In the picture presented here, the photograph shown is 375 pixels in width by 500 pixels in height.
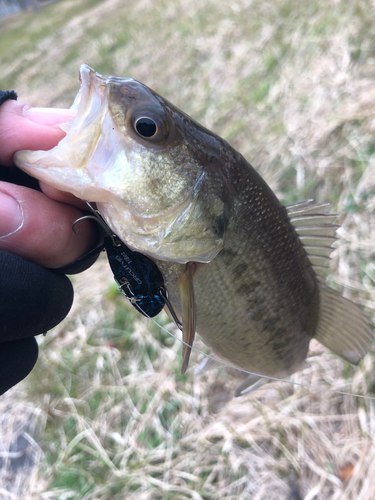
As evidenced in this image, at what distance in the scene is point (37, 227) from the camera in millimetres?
1148

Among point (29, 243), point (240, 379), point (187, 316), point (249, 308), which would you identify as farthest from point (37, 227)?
point (240, 379)

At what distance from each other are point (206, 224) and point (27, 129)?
70cm

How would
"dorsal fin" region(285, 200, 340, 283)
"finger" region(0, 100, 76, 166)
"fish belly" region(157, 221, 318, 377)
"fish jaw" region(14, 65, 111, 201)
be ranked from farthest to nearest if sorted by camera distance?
"dorsal fin" region(285, 200, 340, 283) < "fish belly" region(157, 221, 318, 377) < "finger" region(0, 100, 76, 166) < "fish jaw" region(14, 65, 111, 201)

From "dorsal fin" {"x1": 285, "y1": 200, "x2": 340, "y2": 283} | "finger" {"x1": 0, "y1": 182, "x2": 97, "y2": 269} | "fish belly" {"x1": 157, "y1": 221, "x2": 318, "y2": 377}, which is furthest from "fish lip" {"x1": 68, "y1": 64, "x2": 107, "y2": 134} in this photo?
"dorsal fin" {"x1": 285, "y1": 200, "x2": 340, "y2": 283}

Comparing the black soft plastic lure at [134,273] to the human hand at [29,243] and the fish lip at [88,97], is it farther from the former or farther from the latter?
the fish lip at [88,97]

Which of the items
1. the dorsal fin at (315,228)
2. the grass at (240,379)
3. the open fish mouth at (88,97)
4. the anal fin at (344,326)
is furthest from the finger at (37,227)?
the grass at (240,379)

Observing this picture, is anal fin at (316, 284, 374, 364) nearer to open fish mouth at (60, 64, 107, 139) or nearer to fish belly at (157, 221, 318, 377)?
fish belly at (157, 221, 318, 377)

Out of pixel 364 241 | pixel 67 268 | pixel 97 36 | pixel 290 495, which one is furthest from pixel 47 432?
pixel 97 36

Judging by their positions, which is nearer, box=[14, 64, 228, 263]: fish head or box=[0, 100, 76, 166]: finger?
box=[14, 64, 228, 263]: fish head

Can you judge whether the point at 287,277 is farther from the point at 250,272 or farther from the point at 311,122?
the point at 311,122

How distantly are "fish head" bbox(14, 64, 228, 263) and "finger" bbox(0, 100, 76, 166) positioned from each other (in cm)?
8

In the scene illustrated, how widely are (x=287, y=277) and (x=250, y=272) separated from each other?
0.65 ft

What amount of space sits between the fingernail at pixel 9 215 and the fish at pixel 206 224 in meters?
0.12

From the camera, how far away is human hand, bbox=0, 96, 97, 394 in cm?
113
